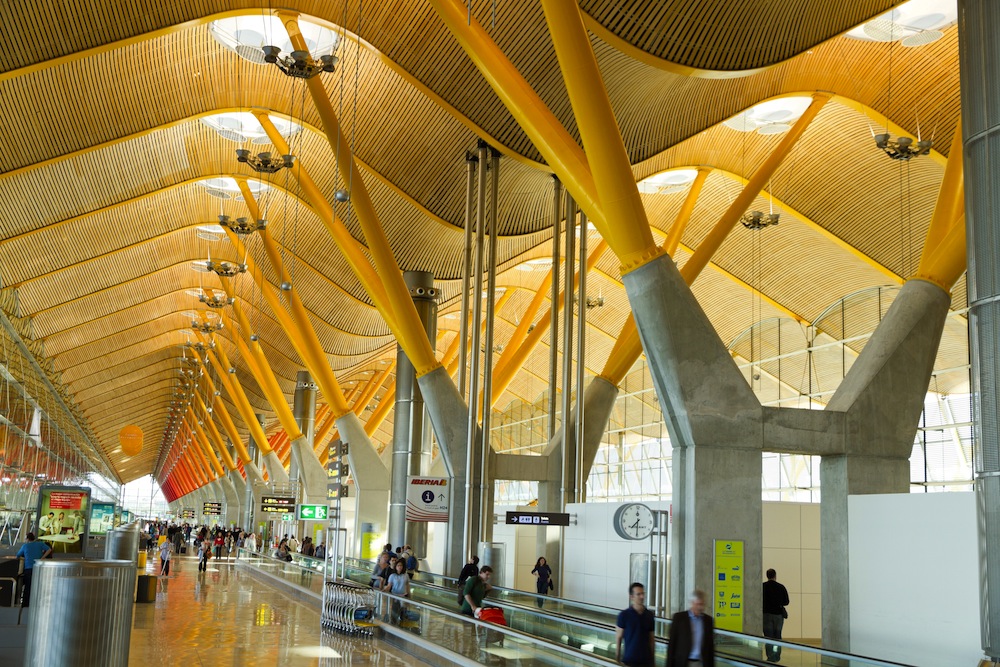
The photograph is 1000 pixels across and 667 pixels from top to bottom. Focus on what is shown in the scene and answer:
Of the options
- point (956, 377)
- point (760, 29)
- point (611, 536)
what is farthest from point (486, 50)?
point (956, 377)

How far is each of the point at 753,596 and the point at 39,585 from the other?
10.7 m

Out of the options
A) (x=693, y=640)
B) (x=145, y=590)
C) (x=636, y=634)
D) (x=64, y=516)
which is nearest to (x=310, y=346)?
(x=64, y=516)

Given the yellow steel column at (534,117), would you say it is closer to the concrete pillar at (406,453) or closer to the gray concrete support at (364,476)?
the concrete pillar at (406,453)

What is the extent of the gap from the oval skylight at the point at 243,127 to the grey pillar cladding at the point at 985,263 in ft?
76.9

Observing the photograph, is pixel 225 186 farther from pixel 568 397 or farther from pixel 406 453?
pixel 568 397

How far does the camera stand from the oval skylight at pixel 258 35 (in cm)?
2292

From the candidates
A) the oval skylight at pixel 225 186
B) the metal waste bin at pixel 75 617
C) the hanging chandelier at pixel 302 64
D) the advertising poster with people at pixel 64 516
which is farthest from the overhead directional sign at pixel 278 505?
the metal waste bin at pixel 75 617

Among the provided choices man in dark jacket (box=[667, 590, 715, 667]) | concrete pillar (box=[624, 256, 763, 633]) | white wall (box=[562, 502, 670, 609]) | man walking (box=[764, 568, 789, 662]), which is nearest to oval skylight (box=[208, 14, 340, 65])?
white wall (box=[562, 502, 670, 609])

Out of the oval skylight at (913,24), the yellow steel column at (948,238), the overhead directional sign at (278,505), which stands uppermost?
the oval skylight at (913,24)

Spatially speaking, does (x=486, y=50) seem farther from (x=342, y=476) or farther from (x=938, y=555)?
(x=342, y=476)

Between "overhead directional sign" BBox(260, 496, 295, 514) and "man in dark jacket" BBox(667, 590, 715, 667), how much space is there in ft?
122

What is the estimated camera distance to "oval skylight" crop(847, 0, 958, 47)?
21234 mm

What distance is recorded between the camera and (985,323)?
7.72 metres

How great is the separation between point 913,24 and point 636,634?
18.3 meters
